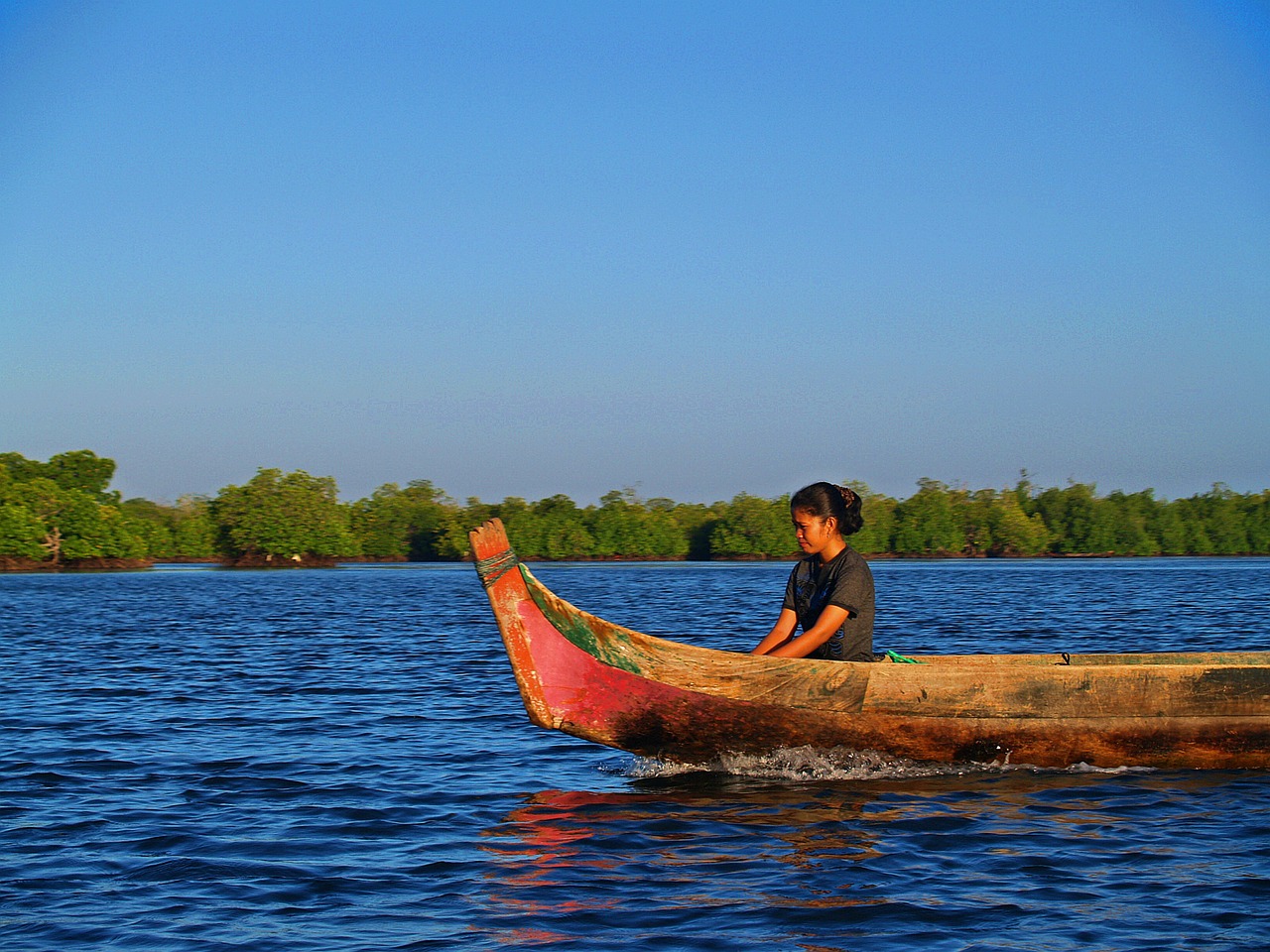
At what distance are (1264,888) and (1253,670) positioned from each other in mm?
3008

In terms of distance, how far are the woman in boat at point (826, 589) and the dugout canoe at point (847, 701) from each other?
1.05ft

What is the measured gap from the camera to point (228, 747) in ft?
36.9

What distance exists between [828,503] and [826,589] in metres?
0.67

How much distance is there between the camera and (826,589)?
29.6 ft

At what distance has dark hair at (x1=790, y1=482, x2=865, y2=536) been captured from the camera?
8797mm

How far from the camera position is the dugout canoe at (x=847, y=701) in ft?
28.3

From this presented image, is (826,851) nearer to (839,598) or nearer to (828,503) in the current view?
(839,598)

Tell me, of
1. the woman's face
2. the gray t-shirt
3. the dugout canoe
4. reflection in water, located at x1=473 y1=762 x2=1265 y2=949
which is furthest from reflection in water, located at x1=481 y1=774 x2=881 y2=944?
the woman's face

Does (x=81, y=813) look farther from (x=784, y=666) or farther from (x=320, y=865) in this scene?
(x=784, y=666)

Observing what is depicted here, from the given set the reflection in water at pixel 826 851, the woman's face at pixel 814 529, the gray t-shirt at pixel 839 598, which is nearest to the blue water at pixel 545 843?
the reflection in water at pixel 826 851

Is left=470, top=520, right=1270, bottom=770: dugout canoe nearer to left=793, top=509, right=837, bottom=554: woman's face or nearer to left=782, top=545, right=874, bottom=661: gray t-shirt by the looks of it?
left=782, top=545, right=874, bottom=661: gray t-shirt

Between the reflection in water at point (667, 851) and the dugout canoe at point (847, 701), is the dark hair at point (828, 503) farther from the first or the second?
the reflection in water at point (667, 851)

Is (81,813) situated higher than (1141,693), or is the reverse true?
(1141,693)

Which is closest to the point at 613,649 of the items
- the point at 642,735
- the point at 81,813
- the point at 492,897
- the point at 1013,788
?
the point at 642,735
